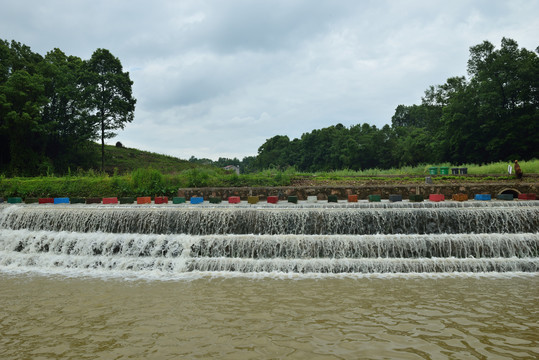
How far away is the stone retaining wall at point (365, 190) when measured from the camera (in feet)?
47.3

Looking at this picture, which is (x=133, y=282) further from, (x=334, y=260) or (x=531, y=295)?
(x=531, y=295)

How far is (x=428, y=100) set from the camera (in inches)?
1953

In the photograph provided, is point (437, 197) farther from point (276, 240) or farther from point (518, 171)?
point (276, 240)

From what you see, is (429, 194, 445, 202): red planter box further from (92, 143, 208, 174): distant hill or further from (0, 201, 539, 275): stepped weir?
(92, 143, 208, 174): distant hill

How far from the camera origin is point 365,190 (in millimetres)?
15430

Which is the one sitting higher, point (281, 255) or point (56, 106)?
point (56, 106)

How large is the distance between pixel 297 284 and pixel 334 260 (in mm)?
1579

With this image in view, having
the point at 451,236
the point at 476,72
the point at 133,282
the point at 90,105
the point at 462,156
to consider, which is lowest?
the point at 133,282

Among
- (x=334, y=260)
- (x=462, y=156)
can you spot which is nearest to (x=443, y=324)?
(x=334, y=260)

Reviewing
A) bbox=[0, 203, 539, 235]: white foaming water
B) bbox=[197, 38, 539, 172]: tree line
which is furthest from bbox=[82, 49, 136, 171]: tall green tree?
bbox=[0, 203, 539, 235]: white foaming water

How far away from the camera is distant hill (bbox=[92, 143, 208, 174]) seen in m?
38.2

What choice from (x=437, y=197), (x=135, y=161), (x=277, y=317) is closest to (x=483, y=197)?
(x=437, y=197)

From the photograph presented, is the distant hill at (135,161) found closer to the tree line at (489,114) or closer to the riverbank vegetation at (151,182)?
the tree line at (489,114)

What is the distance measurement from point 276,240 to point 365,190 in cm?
797
